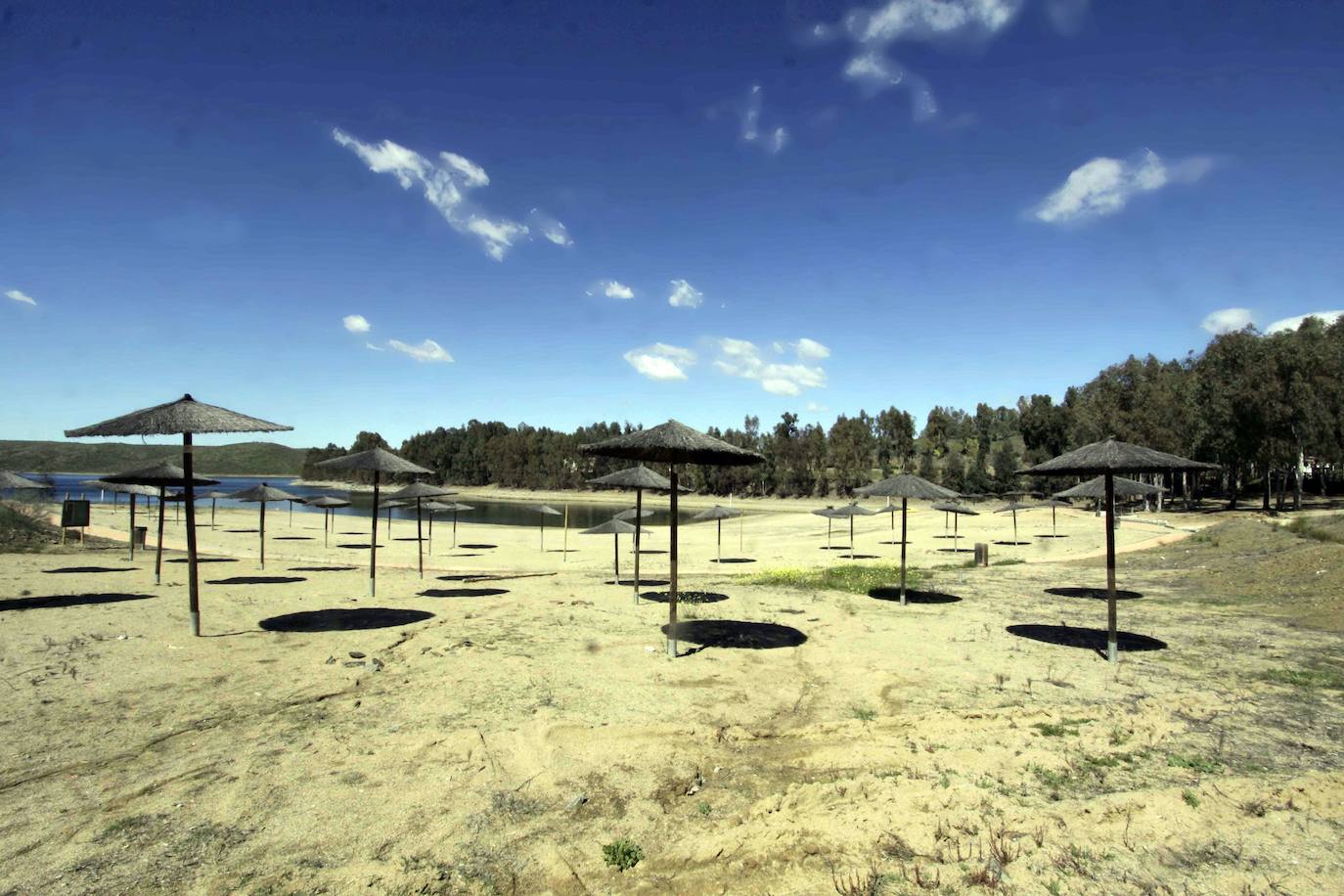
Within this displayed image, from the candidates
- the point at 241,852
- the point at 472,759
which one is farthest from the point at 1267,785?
the point at 241,852

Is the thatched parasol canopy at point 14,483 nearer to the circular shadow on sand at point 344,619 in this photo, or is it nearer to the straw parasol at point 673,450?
the circular shadow on sand at point 344,619

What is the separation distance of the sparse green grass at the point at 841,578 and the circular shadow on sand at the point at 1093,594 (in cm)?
341

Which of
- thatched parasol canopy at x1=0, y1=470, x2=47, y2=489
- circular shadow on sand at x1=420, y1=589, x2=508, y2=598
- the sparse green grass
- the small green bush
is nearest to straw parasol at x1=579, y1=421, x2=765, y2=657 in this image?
the small green bush

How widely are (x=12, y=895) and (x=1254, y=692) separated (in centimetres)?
1166

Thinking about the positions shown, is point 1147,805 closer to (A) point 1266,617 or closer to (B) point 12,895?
(B) point 12,895

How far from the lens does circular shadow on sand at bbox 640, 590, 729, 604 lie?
47.1 ft

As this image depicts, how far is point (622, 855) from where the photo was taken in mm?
4266

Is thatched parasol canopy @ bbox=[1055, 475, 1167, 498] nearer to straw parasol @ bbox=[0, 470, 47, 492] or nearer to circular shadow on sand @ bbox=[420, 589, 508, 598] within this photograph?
circular shadow on sand @ bbox=[420, 589, 508, 598]

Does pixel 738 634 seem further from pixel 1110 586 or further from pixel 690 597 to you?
pixel 1110 586

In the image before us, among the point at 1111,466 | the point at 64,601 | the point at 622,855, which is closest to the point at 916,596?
the point at 1111,466

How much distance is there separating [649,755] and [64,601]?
496 inches

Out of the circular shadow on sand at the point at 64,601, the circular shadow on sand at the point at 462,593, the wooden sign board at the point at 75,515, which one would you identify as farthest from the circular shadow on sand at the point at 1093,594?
the wooden sign board at the point at 75,515

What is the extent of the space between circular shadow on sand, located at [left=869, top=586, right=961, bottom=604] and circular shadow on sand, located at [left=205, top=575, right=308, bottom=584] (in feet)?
47.0

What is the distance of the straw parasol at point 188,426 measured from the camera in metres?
8.88
